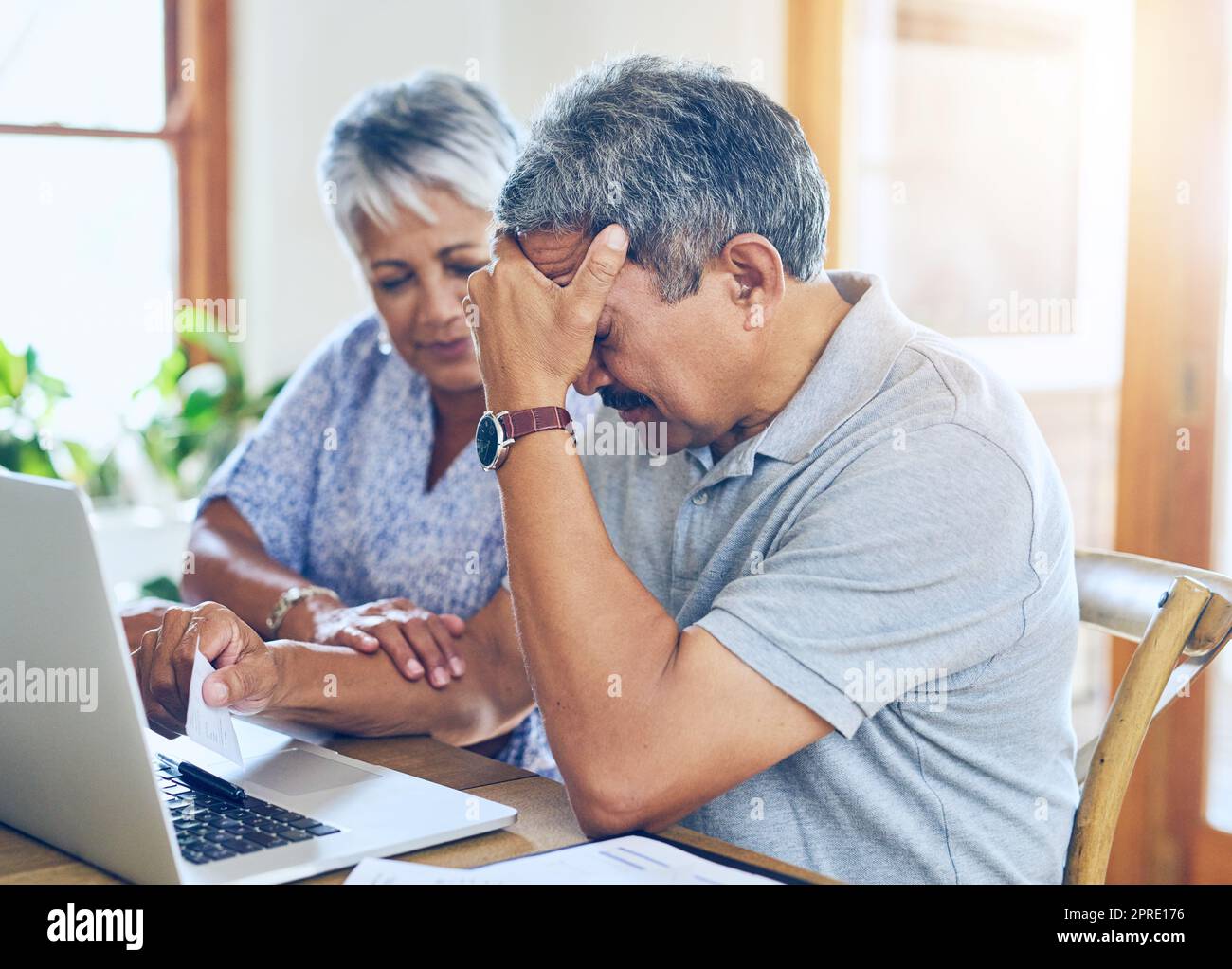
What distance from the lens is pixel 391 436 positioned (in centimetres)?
185

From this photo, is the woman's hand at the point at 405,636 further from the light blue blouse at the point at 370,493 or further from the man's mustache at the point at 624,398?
the man's mustache at the point at 624,398

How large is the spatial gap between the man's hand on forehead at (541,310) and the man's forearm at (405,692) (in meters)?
0.35

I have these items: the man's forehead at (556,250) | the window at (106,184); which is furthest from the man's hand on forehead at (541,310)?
the window at (106,184)

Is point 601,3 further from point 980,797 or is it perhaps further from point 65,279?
point 980,797

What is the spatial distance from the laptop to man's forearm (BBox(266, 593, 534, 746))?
18 cm

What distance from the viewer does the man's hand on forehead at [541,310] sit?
1.15 metres

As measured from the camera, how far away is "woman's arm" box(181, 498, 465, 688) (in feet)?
4.67

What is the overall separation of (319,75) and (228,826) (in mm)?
2559
